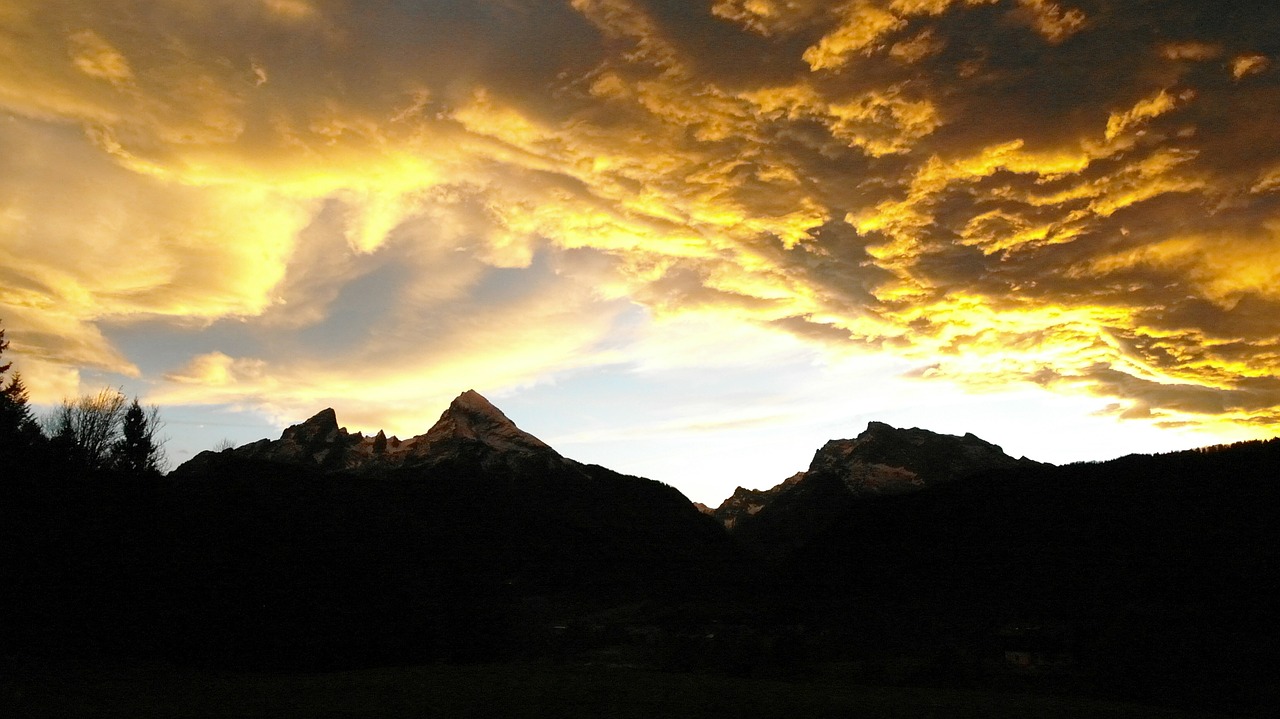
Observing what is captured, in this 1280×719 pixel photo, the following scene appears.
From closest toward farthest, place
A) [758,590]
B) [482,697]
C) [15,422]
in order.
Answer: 1. [482,697]
2. [15,422]
3. [758,590]

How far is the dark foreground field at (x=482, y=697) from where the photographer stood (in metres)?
26.0

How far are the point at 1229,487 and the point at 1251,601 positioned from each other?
1144 inches

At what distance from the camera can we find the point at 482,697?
93.4 feet

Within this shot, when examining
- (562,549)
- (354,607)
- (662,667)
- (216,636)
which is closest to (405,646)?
(354,607)

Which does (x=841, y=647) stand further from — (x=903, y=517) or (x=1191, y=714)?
(x=903, y=517)

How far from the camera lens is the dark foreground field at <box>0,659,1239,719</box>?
25953mm

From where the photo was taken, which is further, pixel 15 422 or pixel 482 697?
pixel 15 422

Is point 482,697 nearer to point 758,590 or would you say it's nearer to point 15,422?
point 15,422

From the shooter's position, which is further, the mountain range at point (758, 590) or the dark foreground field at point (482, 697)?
the mountain range at point (758, 590)

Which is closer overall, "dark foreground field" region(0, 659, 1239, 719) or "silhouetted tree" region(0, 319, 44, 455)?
"dark foreground field" region(0, 659, 1239, 719)

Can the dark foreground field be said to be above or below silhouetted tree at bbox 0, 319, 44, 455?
below

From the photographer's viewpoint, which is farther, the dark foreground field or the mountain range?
the mountain range

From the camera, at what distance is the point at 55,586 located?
42594mm

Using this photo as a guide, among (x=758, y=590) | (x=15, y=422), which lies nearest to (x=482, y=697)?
(x=15, y=422)
